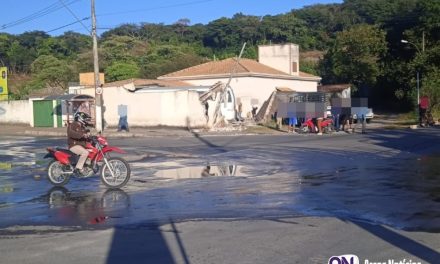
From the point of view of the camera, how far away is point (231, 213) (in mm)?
9531

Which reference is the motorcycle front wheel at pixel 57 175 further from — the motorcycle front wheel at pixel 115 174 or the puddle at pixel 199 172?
the puddle at pixel 199 172

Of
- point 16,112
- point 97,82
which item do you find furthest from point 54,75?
point 97,82

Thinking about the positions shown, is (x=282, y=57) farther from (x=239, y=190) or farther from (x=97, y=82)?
(x=239, y=190)

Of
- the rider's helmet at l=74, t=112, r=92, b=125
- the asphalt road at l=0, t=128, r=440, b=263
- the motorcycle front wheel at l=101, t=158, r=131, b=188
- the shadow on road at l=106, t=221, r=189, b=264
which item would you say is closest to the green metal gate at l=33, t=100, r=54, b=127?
the asphalt road at l=0, t=128, r=440, b=263

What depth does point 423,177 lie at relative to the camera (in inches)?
548

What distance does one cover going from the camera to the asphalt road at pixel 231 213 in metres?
6.95

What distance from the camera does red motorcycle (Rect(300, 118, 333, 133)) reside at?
34562 mm

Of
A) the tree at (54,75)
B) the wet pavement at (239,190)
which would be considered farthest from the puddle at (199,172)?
the tree at (54,75)

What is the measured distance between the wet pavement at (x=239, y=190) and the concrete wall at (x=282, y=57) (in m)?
36.8

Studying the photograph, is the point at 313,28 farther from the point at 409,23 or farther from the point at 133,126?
the point at 133,126

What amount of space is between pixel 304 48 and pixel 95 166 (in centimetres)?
10068

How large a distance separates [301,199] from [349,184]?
95.5 inches

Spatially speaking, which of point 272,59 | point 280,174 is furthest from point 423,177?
point 272,59

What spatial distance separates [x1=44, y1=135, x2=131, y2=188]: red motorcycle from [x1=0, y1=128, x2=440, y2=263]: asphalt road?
12.3 inches
